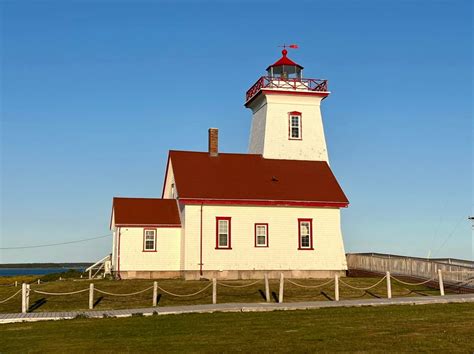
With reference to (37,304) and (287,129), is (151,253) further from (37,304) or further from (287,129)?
(287,129)

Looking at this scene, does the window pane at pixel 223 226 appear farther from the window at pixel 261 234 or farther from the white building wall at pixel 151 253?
the white building wall at pixel 151 253

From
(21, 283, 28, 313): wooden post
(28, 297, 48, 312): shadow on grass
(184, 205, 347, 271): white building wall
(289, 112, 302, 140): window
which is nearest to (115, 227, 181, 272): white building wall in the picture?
(184, 205, 347, 271): white building wall

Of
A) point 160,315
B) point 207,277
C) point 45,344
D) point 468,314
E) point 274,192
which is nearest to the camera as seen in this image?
point 45,344

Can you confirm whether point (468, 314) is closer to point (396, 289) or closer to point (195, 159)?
point (396, 289)

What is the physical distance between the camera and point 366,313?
20188 millimetres

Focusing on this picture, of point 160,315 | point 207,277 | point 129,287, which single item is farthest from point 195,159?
point 160,315

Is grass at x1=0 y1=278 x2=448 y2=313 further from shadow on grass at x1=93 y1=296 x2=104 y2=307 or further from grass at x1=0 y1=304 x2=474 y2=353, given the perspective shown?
grass at x1=0 y1=304 x2=474 y2=353

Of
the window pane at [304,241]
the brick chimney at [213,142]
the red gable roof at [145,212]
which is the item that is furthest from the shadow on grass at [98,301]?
the brick chimney at [213,142]

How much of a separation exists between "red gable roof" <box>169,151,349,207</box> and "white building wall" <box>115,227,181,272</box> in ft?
7.65

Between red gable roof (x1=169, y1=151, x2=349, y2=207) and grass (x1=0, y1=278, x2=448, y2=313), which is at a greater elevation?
red gable roof (x1=169, y1=151, x2=349, y2=207)

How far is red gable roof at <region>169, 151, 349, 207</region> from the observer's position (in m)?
34.1

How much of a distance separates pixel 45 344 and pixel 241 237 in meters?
19.0

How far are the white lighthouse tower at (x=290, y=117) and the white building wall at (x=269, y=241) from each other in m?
5.40

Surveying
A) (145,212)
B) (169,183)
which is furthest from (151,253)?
(169,183)
